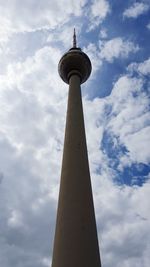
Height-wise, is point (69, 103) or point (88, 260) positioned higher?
point (69, 103)

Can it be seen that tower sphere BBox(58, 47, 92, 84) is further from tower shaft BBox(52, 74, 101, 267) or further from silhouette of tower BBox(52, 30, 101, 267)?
tower shaft BBox(52, 74, 101, 267)

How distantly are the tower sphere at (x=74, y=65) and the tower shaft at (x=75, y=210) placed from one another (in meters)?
9.33

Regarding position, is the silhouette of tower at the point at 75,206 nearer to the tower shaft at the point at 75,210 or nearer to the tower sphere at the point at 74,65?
the tower shaft at the point at 75,210

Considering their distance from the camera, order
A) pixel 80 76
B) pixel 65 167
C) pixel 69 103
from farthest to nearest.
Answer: pixel 80 76, pixel 69 103, pixel 65 167

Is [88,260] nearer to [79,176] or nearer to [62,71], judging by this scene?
[79,176]

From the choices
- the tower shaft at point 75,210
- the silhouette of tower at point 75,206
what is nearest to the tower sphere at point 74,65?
the silhouette of tower at point 75,206

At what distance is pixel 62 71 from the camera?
36500 millimetres

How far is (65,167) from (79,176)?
4.97 ft

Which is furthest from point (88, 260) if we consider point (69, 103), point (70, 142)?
point (69, 103)

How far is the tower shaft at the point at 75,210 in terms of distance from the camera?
19531mm

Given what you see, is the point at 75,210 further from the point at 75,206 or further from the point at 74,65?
the point at 74,65

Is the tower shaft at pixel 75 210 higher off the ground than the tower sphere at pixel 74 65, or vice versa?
the tower sphere at pixel 74 65

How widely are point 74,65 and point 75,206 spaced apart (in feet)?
63.1

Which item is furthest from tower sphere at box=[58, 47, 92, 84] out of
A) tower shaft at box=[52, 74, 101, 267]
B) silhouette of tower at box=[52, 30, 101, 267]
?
tower shaft at box=[52, 74, 101, 267]
